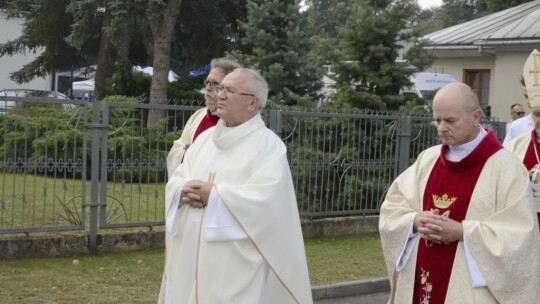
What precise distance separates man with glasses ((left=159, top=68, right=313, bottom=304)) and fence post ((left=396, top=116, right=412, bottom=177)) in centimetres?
800

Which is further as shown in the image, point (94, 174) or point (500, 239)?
point (94, 174)

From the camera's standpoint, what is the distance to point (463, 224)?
177 inches

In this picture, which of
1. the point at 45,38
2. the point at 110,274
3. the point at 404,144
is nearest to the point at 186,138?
the point at 110,274

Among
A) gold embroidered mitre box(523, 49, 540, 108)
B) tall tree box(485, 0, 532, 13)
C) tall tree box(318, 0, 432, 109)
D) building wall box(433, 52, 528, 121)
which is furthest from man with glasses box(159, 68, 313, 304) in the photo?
tall tree box(485, 0, 532, 13)

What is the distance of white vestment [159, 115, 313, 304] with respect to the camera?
16.7 feet

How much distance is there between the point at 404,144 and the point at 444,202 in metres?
8.58

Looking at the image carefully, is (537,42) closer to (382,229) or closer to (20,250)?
(20,250)

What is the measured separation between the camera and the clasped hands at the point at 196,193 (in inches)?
201

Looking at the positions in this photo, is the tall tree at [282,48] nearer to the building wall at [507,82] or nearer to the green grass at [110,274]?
the green grass at [110,274]

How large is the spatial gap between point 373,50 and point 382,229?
957 centimetres

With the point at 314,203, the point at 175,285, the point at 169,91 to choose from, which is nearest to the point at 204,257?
the point at 175,285

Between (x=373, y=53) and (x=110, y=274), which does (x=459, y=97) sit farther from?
(x=373, y=53)

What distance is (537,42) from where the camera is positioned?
21.3 m

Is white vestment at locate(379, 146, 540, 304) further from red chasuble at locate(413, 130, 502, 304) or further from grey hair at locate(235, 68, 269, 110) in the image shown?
→ grey hair at locate(235, 68, 269, 110)
